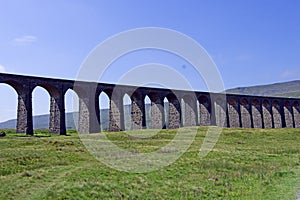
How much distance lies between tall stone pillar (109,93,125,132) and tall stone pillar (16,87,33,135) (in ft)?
51.0

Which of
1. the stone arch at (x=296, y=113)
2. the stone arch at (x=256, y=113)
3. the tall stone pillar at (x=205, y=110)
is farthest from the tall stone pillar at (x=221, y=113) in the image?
the stone arch at (x=296, y=113)

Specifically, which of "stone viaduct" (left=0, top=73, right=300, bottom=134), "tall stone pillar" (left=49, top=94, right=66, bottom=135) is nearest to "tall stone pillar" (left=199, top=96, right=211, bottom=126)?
"stone viaduct" (left=0, top=73, right=300, bottom=134)

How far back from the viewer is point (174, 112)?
69.0m

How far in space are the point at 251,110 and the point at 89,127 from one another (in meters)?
50.7

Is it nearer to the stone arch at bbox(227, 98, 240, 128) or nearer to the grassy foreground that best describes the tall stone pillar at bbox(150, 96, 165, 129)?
the stone arch at bbox(227, 98, 240, 128)

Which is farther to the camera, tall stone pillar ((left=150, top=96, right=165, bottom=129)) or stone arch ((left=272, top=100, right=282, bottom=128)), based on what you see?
stone arch ((left=272, top=100, right=282, bottom=128))

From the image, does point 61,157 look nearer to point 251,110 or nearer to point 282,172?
point 282,172

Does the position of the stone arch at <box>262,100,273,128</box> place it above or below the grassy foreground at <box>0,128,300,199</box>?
above

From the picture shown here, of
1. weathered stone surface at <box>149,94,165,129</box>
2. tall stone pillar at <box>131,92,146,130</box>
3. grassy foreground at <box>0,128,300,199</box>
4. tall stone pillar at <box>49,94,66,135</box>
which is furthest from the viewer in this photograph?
weathered stone surface at <box>149,94,165,129</box>

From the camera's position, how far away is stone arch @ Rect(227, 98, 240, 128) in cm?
8181

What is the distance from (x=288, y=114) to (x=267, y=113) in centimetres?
917

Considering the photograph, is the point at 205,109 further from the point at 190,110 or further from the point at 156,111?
the point at 156,111

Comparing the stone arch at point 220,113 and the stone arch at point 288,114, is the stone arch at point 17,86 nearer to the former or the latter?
the stone arch at point 220,113

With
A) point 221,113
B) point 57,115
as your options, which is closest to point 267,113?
point 221,113
